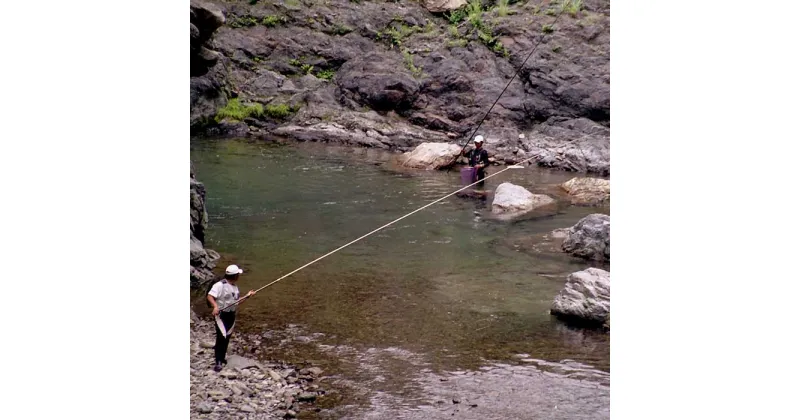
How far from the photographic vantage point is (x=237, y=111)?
16.3 m

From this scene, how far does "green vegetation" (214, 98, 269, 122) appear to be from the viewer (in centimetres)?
1607

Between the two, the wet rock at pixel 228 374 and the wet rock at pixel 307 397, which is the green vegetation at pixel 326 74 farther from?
the wet rock at pixel 307 397

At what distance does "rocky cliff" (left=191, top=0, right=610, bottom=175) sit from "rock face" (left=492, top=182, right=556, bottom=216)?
3477mm

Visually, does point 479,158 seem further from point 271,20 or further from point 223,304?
point 271,20

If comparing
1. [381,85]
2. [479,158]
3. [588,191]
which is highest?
[381,85]

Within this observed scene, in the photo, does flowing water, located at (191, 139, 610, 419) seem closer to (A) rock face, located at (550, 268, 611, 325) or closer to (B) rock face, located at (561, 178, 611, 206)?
(A) rock face, located at (550, 268, 611, 325)

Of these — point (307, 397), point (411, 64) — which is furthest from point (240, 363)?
point (411, 64)

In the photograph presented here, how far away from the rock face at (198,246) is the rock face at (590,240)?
3782mm

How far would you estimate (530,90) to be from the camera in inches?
642

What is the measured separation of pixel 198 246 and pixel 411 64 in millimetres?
10922
